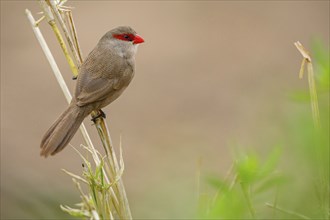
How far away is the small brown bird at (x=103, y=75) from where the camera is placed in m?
3.72

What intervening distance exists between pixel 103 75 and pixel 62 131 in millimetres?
1093

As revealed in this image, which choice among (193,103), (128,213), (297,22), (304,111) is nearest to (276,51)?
(297,22)

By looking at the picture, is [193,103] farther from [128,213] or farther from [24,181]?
[128,213]

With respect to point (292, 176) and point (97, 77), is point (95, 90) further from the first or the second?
point (292, 176)

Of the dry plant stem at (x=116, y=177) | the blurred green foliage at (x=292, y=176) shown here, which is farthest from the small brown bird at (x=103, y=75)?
the blurred green foliage at (x=292, y=176)

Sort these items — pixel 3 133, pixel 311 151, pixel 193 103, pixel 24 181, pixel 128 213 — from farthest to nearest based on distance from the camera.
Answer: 1. pixel 193 103
2. pixel 3 133
3. pixel 24 181
4. pixel 128 213
5. pixel 311 151

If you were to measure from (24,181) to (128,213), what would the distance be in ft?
18.1

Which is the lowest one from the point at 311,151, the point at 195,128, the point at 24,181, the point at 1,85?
the point at 195,128

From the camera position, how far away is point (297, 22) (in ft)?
35.8

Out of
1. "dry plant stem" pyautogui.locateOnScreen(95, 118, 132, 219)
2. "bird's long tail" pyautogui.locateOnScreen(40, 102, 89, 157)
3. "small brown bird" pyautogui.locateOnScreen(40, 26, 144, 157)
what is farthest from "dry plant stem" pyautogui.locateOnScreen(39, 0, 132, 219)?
"small brown bird" pyautogui.locateOnScreen(40, 26, 144, 157)

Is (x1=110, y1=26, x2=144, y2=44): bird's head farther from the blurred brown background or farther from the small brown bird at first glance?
the blurred brown background

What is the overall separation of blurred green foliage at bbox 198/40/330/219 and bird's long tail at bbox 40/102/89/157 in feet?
5.81

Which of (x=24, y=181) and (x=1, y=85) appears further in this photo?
(x=1, y=85)

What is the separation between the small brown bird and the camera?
12.2 feet
